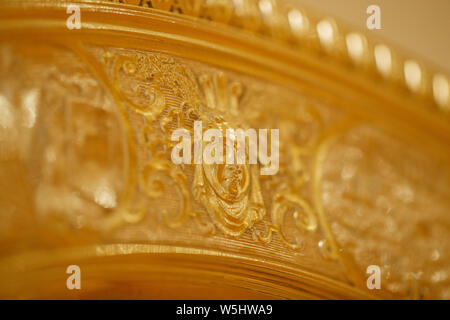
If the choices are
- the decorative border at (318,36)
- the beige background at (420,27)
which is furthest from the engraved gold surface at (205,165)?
the beige background at (420,27)

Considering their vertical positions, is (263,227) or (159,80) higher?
(159,80)

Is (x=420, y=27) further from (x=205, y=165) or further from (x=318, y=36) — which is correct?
(x=205, y=165)

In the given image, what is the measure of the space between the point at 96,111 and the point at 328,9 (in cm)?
39

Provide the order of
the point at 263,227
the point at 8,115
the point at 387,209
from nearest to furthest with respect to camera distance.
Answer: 1. the point at 8,115
2. the point at 263,227
3. the point at 387,209

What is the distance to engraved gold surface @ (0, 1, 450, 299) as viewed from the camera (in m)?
0.31

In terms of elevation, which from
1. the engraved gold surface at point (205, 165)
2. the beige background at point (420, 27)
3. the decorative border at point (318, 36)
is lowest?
the engraved gold surface at point (205, 165)

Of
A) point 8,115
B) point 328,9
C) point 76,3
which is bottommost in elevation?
point 8,115

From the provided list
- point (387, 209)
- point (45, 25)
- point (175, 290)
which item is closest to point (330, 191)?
point (387, 209)

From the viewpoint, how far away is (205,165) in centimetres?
39

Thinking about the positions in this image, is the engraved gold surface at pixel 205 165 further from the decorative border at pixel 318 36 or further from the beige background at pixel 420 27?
the beige background at pixel 420 27

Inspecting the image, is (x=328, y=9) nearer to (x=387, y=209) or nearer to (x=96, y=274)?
(x=387, y=209)

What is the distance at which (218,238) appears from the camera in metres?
0.38

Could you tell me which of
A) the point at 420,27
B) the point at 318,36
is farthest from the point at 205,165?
the point at 420,27

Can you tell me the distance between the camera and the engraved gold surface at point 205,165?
0.31m
